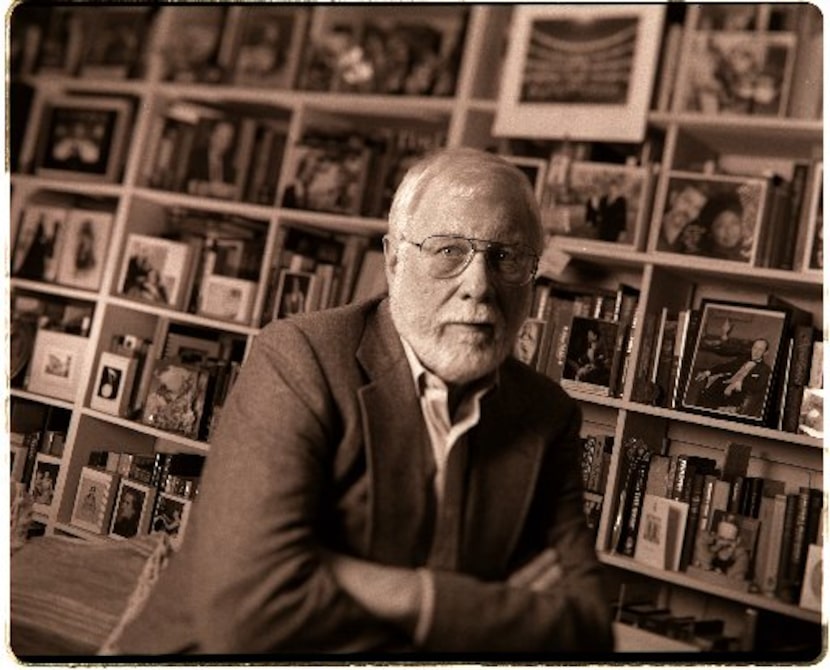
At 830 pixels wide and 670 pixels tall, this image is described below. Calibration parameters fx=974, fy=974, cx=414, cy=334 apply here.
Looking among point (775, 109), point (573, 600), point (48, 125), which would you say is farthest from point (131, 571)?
point (775, 109)

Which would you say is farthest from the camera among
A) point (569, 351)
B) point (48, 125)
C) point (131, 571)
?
point (48, 125)

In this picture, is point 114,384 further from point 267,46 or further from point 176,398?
point 267,46

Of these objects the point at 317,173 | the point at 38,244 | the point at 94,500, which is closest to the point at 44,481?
the point at 94,500

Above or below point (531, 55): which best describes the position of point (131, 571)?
below

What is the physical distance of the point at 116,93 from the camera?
1.97m

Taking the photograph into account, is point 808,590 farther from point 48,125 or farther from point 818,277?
point 48,125

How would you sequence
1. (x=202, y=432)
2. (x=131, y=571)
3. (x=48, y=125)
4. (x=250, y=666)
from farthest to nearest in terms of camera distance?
(x=48, y=125), (x=202, y=432), (x=131, y=571), (x=250, y=666)

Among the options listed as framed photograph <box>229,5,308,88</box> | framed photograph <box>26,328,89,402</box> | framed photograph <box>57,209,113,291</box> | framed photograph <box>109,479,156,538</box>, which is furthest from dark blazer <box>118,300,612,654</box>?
framed photograph <box>229,5,308,88</box>

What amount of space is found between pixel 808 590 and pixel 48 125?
1557mm

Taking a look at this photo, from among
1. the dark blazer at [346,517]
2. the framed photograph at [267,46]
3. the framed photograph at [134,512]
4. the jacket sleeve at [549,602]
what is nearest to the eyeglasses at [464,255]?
the dark blazer at [346,517]

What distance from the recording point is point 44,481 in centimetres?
152

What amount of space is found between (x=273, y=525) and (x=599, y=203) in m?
1.06

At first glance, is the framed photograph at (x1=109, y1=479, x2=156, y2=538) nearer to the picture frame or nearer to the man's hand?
the picture frame

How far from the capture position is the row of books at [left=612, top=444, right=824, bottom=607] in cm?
149
